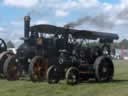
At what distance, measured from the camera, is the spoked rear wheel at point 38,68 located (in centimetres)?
1819

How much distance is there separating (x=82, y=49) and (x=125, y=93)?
5.11m

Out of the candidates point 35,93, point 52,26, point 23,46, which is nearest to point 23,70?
point 23,46

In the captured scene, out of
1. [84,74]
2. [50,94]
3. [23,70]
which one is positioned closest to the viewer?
[50,94]

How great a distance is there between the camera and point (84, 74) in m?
18.9

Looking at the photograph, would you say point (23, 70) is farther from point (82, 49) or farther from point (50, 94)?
point (50, 94)

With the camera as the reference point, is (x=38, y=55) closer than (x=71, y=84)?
No

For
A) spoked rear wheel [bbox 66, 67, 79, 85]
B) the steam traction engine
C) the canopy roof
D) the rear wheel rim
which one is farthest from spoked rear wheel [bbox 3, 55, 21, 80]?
spoked rear wheel [bbox 66, 67, 79, 85]

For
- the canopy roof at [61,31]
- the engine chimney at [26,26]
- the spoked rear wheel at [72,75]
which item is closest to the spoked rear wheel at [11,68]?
the engine chimney at [26,26]

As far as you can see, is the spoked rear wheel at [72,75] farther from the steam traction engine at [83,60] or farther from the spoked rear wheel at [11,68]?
the spoked rear wheel at [11,68]

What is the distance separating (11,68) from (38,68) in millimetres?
2056

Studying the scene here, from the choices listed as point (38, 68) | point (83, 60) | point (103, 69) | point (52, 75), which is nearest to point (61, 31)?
point (83, 60)

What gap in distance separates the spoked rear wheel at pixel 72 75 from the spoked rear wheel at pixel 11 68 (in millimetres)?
3350

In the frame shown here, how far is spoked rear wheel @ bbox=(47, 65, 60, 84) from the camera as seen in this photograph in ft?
57.7

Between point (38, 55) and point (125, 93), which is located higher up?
point (38, 55)
